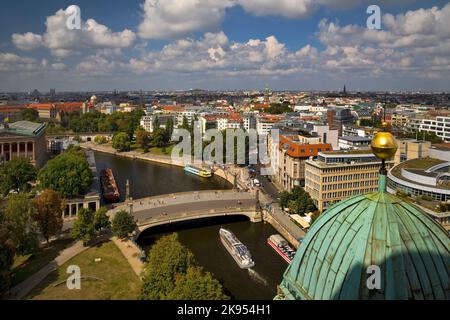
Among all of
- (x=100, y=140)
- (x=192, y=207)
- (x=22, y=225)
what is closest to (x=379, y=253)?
(x=22, y=225)

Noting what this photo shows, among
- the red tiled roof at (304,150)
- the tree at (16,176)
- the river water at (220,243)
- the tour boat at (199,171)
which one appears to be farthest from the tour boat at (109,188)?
the red tiled roof at (304,150)

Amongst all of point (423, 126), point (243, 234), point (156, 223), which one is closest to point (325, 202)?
point (243, 234)

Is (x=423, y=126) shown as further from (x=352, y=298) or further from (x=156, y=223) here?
(x=352, y=298)

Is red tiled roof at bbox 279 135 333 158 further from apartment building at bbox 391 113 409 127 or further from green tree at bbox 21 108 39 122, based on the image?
green tree at bbox 21 108 39 122

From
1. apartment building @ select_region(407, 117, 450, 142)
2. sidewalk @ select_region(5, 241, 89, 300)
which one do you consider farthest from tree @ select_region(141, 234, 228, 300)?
apartment building @ select_region(407, 117, 450, 142)

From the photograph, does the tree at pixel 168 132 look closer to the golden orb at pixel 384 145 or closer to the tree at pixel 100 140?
the tree at pixel 100 140

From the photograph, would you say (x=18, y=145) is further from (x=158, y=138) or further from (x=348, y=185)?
(x=348, y=185)
